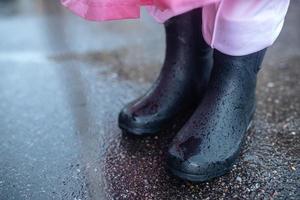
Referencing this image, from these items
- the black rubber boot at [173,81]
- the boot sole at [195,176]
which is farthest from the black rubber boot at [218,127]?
the black rubber boot at [173,81]

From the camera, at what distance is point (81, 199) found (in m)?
1.03

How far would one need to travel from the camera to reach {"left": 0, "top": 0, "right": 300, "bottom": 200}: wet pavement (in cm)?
106

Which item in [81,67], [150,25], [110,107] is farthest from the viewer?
[150,25]

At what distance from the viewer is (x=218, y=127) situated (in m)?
1.08

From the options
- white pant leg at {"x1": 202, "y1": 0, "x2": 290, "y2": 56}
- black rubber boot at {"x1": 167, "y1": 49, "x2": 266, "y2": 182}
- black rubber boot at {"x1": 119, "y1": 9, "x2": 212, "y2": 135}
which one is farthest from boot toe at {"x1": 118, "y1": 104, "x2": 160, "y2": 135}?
white pant leg at {"x1": 202, "y1": 0, "x2": 290, "y2": 56}

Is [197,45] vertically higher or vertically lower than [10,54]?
higher

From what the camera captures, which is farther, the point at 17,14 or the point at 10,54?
the point at 17,14

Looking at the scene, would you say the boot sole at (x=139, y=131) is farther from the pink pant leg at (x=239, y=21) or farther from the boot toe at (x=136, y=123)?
the pink pant leg at (x=239, y=21)

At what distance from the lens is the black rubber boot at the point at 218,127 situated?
3.39 ft

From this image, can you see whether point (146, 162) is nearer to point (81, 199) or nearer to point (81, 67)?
point (81, 199)

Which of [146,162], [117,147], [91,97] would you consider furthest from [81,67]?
[146,162]

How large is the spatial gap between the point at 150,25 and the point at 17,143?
3.71 feet

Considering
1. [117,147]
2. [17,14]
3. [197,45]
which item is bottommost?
[17,14]

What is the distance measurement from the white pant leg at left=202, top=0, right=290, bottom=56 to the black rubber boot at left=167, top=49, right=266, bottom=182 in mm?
49
